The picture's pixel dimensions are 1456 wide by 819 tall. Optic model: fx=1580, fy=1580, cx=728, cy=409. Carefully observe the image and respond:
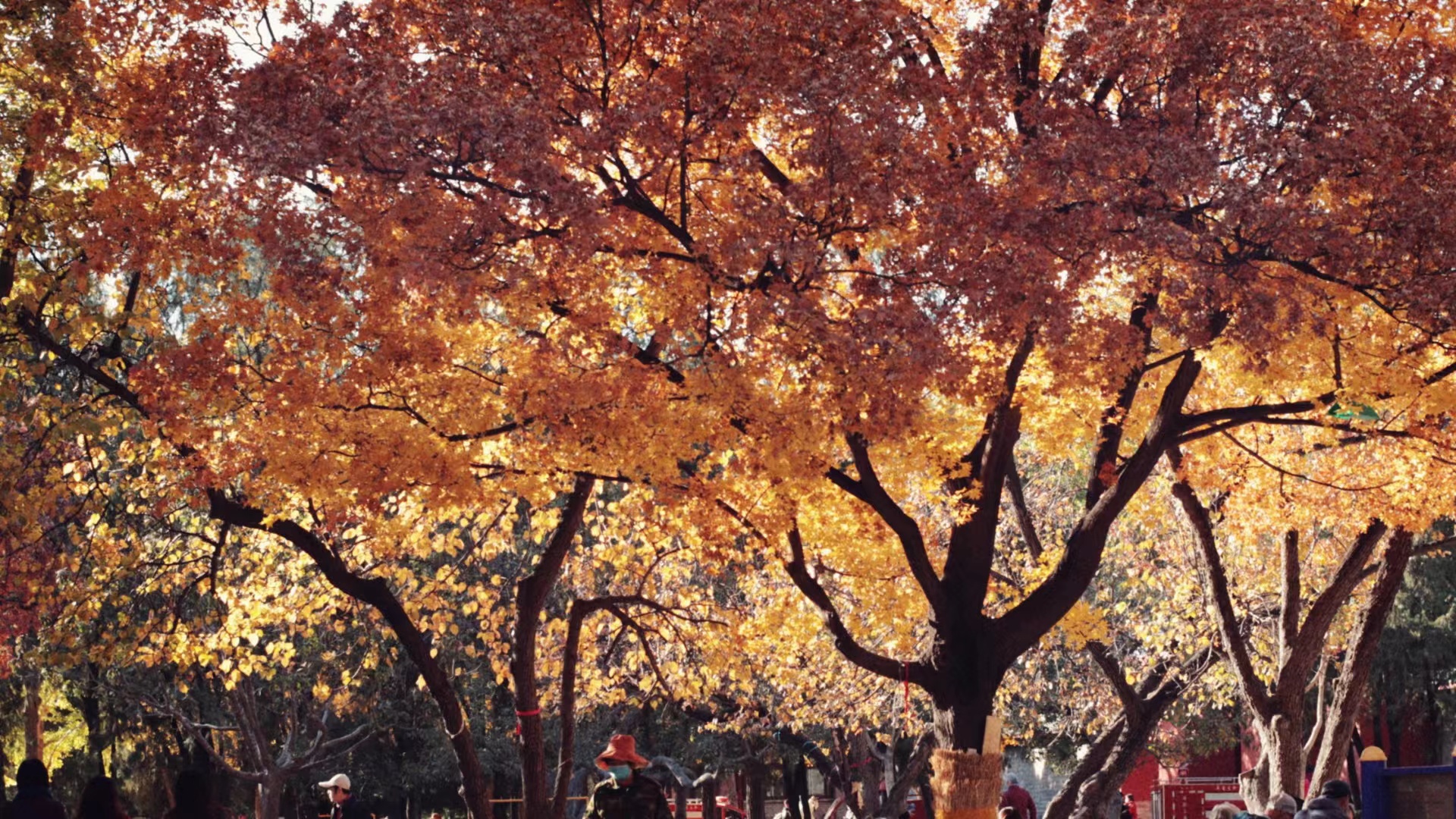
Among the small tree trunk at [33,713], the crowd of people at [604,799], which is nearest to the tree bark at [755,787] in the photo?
the small tree trunk at [33,713]

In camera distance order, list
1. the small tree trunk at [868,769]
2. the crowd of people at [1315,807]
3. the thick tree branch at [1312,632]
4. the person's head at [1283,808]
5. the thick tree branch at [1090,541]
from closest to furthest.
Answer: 1. the crowd of people at [1315,807]
2. the person's head at [1283,808]
3. the thick tree branch at [1090,541]
4. the thick tree branch at [1312,632]
5. the small tree trunk at [868,769]

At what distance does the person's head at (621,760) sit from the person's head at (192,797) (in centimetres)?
325

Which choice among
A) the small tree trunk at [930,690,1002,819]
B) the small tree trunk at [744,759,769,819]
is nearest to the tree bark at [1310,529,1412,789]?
the small tree trunk at [930,690,1002,819]

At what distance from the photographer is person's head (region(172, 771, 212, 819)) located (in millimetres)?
8359

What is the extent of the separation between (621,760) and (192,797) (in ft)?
11.7

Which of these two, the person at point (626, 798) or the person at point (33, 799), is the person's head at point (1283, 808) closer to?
the person at point (626, 798)

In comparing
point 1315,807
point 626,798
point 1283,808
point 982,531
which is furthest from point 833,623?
point 1315,807

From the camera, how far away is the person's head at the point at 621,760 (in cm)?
1102

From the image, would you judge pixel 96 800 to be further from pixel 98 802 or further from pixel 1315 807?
pixel 1315 807

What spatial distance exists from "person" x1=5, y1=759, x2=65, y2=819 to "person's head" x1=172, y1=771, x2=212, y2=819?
969 millimetres

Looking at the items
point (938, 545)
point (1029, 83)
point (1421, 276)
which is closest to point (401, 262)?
point (1029, 83)

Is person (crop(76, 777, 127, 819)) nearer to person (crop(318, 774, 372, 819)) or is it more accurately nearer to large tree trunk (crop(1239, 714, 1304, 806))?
person (crop(318, 774, 372, 819))

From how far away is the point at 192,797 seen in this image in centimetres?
838

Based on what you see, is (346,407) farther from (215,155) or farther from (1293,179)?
(1293,179)
